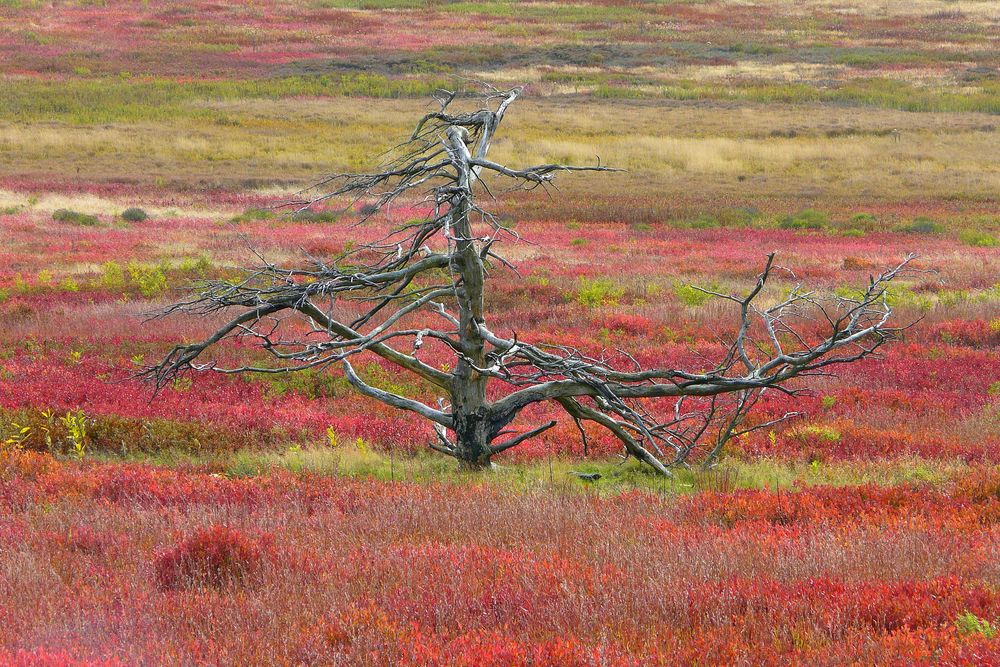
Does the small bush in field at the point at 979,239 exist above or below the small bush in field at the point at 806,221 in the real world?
above

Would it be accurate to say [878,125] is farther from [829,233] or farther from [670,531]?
[670,531]

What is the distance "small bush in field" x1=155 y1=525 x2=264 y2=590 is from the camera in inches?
209

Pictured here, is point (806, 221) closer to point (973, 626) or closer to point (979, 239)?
point (979, 239)

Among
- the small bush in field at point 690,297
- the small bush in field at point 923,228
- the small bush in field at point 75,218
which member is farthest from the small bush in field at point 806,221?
the small bush in field at point 75,218

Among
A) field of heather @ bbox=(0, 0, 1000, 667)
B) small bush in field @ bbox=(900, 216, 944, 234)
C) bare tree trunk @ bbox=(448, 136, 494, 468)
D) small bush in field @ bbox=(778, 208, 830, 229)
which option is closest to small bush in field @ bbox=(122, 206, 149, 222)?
field of heather @ bbox=(0, 0, 1000, 667)

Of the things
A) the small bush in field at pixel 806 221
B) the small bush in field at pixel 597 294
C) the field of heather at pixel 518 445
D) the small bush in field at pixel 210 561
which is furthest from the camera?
the small bush in field at pixel 806 221

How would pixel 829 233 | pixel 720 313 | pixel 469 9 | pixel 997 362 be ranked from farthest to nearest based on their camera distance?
1. pixel 469 9
2. pixel 829 233
3. pixel 720 313
4. pixel 997 362

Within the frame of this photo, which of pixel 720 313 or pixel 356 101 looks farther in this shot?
pixel 356 101

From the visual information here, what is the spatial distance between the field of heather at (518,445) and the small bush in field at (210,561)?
0.07ft

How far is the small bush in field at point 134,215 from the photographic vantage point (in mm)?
30719

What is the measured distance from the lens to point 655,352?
14.7 metres

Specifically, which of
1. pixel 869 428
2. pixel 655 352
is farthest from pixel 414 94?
pixel 869 428

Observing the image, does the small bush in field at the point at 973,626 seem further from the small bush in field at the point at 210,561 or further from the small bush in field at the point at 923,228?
the small bush in field at the point at 923,228

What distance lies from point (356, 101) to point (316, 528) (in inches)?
2209
